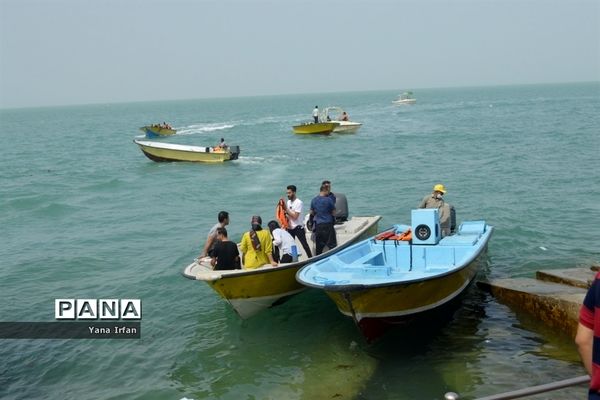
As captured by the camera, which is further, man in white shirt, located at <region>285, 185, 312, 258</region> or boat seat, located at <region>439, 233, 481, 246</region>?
boat seat, located at <region>439, 233, 481, 246</region>

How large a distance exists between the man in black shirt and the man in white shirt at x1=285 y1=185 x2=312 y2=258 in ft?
5.69

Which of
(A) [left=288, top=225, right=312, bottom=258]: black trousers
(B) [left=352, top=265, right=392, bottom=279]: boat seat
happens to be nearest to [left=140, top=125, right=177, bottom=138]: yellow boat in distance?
(A) [left=288, top=225, right=312, bottom=258]: black trousers

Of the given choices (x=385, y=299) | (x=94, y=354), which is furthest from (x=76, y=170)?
(x=385, y=299)

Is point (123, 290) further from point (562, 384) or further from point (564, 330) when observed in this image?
point (562, 384)

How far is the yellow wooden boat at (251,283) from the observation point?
10461 millimetres

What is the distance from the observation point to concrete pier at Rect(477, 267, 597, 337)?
1001 centimetres

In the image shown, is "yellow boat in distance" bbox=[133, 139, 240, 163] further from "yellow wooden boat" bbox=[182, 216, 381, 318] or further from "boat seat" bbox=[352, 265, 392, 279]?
"boat seat" bbox=[352, 265, 392, 279]

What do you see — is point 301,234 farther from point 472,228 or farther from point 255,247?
point 472,228

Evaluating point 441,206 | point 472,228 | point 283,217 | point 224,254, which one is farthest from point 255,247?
point 472,228

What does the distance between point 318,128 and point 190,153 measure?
54.0 feet

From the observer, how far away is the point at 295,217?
12.2 metres

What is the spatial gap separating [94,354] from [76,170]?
32.7 meters

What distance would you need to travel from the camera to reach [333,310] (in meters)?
12.0

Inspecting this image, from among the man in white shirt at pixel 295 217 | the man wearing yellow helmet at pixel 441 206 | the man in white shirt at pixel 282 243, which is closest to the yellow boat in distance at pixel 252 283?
the man in white shirt at pixel 282 243
